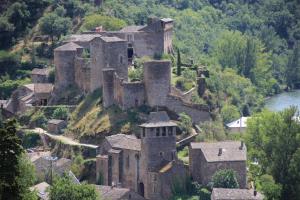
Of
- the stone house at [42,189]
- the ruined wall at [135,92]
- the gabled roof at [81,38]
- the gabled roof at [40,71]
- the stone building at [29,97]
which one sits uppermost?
the gabled roof at [81,38]

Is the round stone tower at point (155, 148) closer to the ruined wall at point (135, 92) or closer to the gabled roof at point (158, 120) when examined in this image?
the gabled roof at point (158, 120)

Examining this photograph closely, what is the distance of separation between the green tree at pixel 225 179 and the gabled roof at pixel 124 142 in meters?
5.26

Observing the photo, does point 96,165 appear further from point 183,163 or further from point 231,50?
point 231,50

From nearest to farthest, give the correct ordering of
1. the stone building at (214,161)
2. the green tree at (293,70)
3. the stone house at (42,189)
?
the stone house at (42,189), the stone building at (214,161), the green tree at (293,70)

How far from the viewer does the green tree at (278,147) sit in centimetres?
8319

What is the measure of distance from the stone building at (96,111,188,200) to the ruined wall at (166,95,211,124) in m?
4.01

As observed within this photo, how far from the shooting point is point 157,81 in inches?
3438

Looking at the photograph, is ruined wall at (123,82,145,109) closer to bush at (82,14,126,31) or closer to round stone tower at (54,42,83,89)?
round stone tower at (54,42,83,89)

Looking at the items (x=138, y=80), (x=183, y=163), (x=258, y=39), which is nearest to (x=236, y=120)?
(x=138, y=80)

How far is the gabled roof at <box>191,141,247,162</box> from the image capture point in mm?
81812

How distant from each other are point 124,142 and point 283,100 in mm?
47267

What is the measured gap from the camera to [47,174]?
8669 centimetres

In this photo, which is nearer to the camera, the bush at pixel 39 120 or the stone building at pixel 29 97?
the bush at pixel 39 120

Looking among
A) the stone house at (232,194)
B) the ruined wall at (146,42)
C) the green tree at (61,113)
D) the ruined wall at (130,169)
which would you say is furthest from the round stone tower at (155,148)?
the ruined wall at (146,42)
